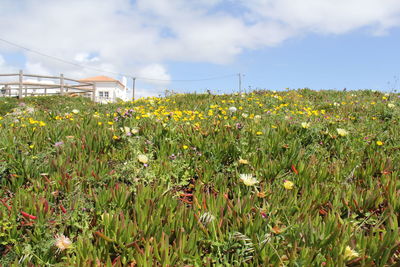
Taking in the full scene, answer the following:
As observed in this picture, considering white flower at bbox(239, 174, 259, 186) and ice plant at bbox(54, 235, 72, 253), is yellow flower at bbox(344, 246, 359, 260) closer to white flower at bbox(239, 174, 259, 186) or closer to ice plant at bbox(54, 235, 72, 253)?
white flower at bbox(239, 174, 259, 186)

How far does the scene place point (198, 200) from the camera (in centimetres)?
259

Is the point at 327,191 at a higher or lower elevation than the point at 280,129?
lower

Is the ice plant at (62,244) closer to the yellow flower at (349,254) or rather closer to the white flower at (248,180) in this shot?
the white flower at (248,180)

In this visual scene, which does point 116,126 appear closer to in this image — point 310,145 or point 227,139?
point 227,139

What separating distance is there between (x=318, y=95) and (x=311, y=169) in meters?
8.11

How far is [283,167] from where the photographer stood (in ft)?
10.8

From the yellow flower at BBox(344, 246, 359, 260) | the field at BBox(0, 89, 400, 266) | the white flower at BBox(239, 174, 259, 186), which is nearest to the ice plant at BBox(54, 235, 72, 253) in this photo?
the field at BBox(0, 89, 400, 266)

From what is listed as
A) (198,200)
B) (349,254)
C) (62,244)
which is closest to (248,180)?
(198,200)

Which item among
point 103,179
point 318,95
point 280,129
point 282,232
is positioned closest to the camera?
point 282,232

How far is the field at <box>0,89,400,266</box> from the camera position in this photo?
6.57 ft

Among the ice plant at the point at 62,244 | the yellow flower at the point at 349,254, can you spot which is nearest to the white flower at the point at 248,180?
the yellow flower at the point at 349,254

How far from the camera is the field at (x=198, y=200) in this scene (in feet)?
6.57

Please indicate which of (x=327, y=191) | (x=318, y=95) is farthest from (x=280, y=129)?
(x=318, y=95)

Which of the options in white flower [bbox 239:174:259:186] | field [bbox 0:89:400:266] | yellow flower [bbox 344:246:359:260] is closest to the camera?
yellow flower [bbox 344:246:359:260]
